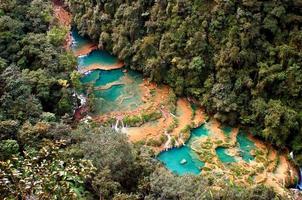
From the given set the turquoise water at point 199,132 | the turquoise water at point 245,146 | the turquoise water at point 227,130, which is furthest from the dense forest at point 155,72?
the turquoise water at point 199,132

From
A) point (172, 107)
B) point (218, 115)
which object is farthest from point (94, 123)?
point (218, 115)

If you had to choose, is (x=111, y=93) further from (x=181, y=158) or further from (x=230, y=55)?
(x=230, y=55)

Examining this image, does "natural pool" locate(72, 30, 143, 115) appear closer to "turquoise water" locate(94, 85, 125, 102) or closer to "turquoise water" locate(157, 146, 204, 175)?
"turquoise water" locate(94, 85, 125, 102)

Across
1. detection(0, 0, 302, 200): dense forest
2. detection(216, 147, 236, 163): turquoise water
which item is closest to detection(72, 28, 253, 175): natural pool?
detection(216, 147, 236, 163): turquoise water

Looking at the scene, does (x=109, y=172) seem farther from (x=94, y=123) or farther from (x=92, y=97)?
(x=92, y=97)

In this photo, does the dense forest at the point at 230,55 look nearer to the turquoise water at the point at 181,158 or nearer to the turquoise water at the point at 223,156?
the turquoise water at the point at 223,156

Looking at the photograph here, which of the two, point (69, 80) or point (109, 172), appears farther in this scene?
point (69, 80)

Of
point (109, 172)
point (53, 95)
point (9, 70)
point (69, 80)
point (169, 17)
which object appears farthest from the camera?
point (169, 17)
